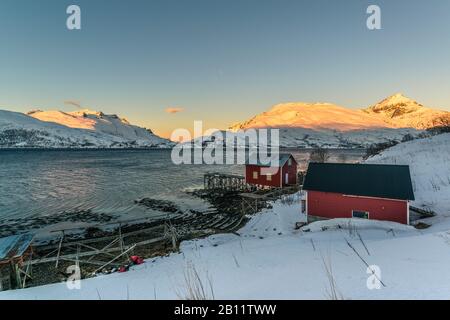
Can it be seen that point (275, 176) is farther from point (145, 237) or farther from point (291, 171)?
point (145, 237)

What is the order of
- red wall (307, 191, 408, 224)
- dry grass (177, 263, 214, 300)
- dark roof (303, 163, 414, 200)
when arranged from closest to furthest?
dry grass (177, 263, 214, 300), red wall (307, 191, 408, 224), dark roof (303, 163, 414, 200)

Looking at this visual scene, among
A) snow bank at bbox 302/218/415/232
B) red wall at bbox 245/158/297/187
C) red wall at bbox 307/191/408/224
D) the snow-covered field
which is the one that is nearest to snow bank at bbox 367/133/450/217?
red wall at bbox 307/191/408/224

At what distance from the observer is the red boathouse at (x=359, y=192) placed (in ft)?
58.5

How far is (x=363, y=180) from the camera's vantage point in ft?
63.8

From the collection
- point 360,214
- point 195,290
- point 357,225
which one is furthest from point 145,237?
point 195,290

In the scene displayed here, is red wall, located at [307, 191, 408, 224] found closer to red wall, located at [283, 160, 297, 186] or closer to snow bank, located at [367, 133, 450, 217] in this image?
snow bank, located at [367, 133, 450, 217]

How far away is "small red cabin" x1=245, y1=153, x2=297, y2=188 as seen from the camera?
127 ft

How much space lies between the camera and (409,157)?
126ft

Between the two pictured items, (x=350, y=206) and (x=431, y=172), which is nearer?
(x=350, y=206)

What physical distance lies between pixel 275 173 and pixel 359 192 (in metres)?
20.2

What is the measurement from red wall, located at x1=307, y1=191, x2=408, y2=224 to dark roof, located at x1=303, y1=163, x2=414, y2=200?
1.30 ft

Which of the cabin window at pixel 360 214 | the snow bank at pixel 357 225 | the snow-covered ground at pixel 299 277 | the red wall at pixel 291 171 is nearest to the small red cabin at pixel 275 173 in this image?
the red wall at pixel 291 171
